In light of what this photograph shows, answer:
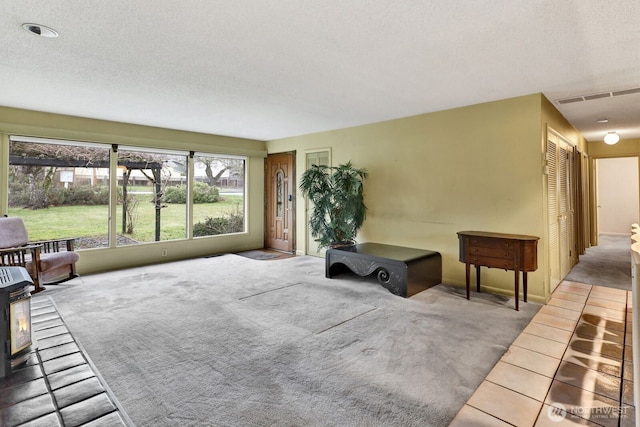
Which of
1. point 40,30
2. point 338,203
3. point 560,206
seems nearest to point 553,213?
point 560,206

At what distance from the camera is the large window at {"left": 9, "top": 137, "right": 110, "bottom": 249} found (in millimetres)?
4555

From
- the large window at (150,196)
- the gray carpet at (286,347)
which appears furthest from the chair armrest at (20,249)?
the large window at (150,196)

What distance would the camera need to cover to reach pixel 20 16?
2.13 m

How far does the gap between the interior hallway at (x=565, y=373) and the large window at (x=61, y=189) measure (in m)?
5.66

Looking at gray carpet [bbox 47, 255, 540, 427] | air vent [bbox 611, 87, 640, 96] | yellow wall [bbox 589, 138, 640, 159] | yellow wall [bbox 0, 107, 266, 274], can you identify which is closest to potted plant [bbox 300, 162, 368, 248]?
gray carpet [bbox 47, 255, 540, 427]

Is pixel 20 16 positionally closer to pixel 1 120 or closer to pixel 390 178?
pixel 1 120

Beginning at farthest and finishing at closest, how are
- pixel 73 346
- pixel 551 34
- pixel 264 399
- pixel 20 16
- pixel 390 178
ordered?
pixel 390 178 → pixel 73 346 → pixel 551 34 → pixel 20 16 → pixel 264 399

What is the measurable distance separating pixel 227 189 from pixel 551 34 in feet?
19.4

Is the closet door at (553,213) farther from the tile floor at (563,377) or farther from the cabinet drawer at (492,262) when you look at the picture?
the cabinet drawer at (492,262)

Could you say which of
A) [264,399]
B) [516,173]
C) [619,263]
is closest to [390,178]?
[516,173]

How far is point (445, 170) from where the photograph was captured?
4449 mm

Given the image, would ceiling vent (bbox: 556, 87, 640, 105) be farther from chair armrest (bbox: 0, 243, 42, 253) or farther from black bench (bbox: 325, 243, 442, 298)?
chair armrest (bbox: 0, 243, 42, 253)

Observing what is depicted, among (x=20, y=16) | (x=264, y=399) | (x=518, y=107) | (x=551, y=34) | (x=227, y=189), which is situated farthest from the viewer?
(x=227, y=189)

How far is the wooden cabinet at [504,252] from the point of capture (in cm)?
330
